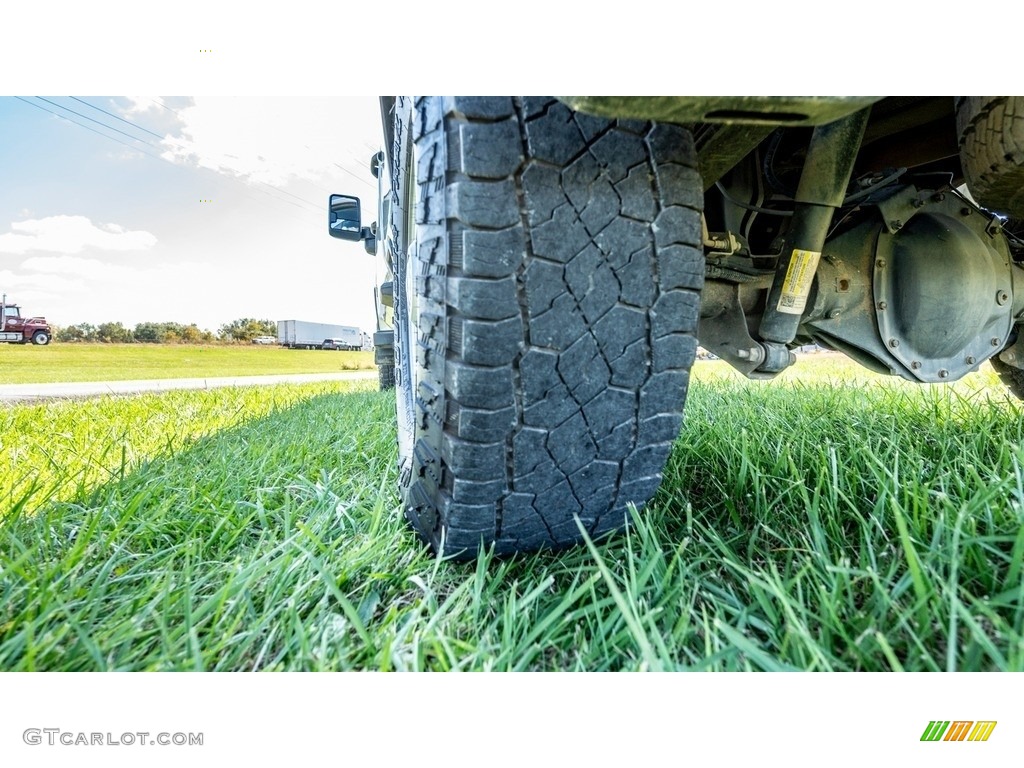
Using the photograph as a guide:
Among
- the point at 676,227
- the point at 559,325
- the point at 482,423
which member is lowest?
the point at 482,423

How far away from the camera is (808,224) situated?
2.18 feet

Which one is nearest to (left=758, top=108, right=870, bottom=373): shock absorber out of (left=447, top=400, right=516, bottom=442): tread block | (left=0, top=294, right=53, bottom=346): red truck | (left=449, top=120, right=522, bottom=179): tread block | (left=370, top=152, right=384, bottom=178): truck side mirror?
(left=449, top=120, right=522, bottom=179): tread block

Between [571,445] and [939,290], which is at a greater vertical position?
[939,290]

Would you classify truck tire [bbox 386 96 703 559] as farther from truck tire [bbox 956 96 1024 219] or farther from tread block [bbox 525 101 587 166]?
truck tire [bbox 956 96 1024 219]

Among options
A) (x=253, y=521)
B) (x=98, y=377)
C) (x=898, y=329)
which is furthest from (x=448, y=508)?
(x=98, y=377)

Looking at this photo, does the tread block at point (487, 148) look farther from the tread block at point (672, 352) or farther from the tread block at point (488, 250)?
the tread block at point (672, 352)

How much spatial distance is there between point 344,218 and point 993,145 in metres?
2.20

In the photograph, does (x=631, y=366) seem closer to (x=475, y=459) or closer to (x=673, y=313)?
(x=673, y=313)

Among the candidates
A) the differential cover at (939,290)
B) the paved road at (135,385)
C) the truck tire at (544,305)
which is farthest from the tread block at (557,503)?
the paved road at (135,385)

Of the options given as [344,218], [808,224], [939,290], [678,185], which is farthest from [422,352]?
[344,218]
